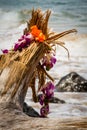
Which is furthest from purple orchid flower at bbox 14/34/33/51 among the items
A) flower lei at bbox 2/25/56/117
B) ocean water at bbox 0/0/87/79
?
ocean water at bbox 0/0/87/79

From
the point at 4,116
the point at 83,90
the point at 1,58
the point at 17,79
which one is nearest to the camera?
the point at 4,116

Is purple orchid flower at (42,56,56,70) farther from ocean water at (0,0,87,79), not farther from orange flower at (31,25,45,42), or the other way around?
ocean water at (0,0,87,79)

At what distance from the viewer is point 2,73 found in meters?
4.37

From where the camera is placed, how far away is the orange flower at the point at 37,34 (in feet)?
15.6

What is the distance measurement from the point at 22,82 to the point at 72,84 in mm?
5681

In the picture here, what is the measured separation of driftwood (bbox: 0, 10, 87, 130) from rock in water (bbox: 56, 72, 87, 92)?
447 cm

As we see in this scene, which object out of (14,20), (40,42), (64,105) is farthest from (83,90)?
(14,20)

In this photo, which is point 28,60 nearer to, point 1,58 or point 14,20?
point 1,58

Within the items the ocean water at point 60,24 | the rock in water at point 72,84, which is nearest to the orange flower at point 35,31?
the rock in water at point 72,84

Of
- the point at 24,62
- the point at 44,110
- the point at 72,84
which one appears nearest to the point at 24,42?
the point at 24,62

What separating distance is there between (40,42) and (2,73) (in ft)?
1.99

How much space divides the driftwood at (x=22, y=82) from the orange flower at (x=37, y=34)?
51 millimetres

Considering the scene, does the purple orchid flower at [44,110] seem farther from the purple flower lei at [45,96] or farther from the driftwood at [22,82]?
the driftwood at [22,82]

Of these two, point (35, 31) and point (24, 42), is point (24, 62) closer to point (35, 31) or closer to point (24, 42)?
point (24, 42)
